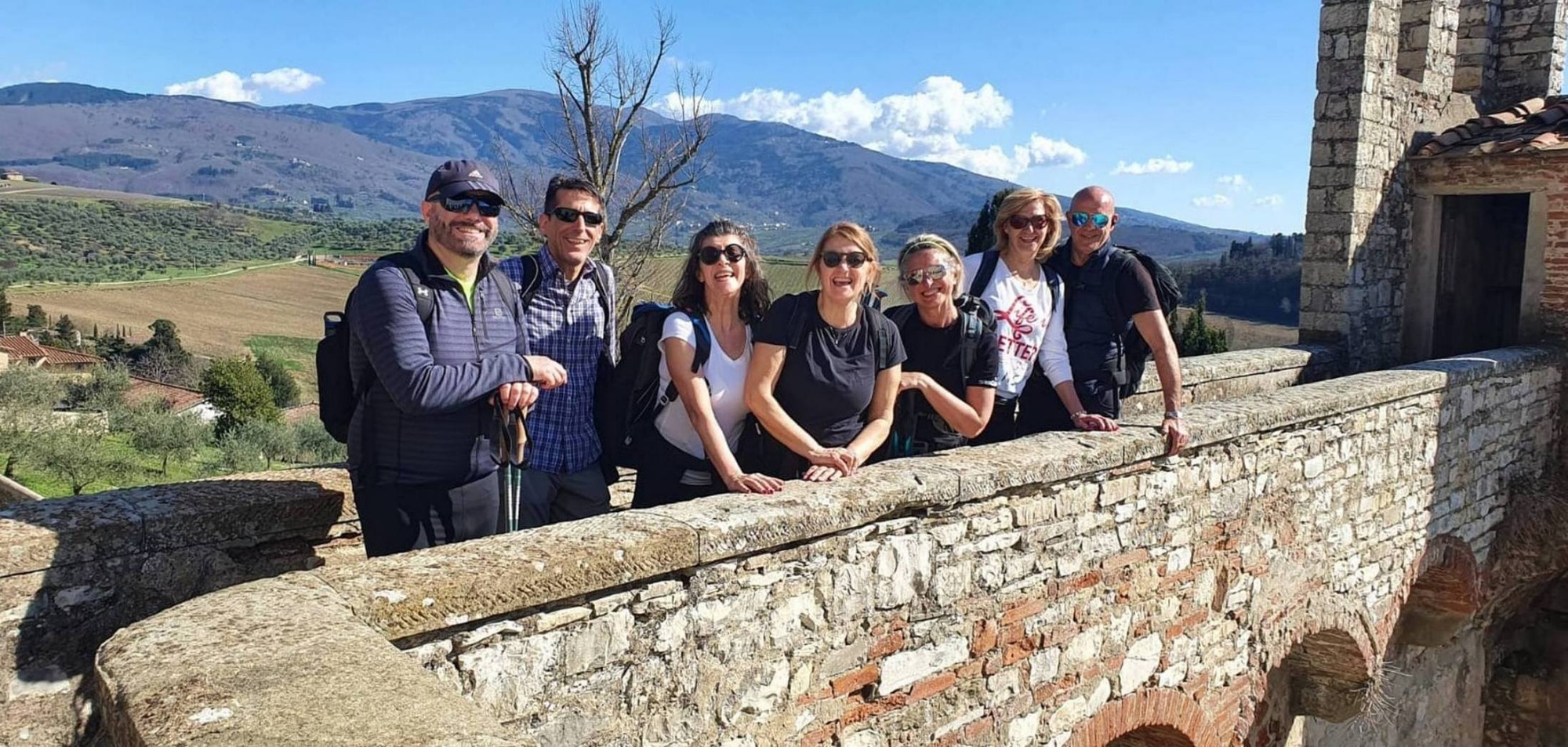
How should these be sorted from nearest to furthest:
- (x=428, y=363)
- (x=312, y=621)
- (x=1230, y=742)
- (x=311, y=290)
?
1. (x=312, y=621)
2. (x=428, y=363)
3. (x=1230, y=742)
4. (x=311, y=290)

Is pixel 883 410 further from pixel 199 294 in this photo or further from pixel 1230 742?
pixel 199 294

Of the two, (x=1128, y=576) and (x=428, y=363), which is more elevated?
(x=428, y=363)

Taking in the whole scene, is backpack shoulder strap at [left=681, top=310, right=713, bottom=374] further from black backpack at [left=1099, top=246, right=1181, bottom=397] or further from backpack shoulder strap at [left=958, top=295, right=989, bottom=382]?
black backpack at [left=1099, top=246, right=1181, bottom=397]

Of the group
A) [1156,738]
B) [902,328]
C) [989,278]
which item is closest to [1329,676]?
[1156,738]

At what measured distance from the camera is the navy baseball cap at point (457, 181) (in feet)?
10.6

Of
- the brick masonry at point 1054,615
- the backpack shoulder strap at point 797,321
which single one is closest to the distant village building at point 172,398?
the brick masonry at point 1054,615

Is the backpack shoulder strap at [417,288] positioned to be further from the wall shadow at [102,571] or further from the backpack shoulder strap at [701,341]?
the wall shadow at [102,571]

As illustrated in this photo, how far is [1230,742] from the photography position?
5641 millimetres

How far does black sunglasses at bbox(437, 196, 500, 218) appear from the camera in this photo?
3.24m

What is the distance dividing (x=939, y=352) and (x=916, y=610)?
1116 millimetres

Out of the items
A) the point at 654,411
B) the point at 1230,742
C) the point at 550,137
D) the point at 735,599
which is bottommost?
the point at 1230,742

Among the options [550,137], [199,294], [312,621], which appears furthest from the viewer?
[199,294]

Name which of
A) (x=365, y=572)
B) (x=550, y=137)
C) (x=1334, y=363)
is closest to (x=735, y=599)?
(x=365, y=572)

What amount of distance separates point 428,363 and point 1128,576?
318cm
